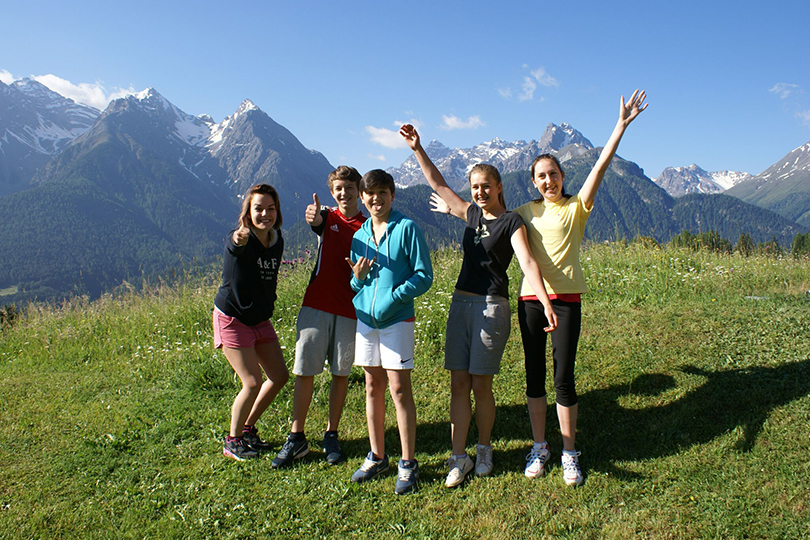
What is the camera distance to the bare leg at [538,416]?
378cm

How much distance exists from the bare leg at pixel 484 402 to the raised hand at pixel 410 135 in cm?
193

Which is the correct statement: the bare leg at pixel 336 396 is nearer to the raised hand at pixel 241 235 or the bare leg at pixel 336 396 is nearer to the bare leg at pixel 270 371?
the bare leg at pixel 270 371

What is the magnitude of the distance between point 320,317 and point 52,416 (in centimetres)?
358

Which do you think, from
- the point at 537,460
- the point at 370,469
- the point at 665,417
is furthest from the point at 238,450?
the point at 665,417

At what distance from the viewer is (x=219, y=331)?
13.3 feet

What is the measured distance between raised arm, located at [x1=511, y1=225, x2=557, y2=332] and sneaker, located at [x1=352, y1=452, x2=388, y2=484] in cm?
162

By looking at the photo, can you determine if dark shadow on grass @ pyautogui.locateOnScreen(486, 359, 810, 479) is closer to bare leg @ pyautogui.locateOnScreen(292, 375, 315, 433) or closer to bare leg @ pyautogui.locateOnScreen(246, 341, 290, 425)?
bare leg @ pyautogui.locateOnScreen(292, 375, 315, 433)

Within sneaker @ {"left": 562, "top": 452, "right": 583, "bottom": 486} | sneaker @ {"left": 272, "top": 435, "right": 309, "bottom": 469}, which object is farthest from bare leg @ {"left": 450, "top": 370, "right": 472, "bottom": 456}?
→ sneaker @ {"left": 272, "top": 435, "right": 309, "bottom": 469}

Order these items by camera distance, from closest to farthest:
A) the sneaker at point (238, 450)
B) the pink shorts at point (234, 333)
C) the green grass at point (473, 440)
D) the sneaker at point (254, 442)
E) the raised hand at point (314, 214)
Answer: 1. the green grass at point (473, 440)
2. the raised hand at point (314, 214)
3. the pink shorts at point (234, 333)
4. the sneaker at point (238, 450)
5. the sneaker at point (254, 442)

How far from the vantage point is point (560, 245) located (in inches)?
143

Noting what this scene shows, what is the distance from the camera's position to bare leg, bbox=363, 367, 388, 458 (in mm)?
3619

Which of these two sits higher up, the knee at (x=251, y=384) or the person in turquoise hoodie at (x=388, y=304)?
the person in turquoise hoodie at (x=388, y=304)

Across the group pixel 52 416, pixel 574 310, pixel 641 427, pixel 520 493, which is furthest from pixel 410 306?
pixel 52 416

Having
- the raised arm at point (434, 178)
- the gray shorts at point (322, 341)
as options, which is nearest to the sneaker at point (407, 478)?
the gray shorts at point (322, 341)
